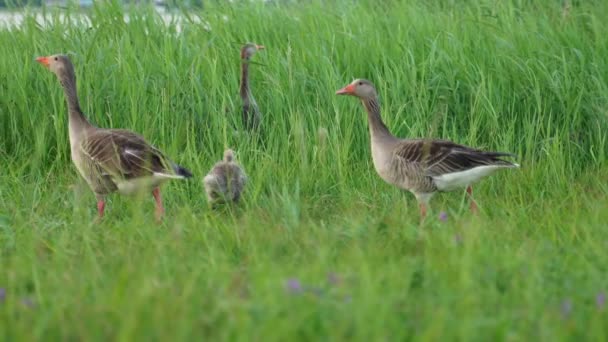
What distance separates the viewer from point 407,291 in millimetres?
4945

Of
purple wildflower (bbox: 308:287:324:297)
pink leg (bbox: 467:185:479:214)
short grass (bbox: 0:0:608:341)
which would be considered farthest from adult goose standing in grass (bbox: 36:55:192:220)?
purple wildflower (bbox: 308:287:324:297)

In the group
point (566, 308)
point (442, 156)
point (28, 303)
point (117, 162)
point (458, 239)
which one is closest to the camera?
point (566, 308)

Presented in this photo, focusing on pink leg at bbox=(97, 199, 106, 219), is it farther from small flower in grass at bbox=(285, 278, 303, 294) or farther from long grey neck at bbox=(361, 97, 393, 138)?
small flower in grass at bbox=(285, 278, 303, 294)

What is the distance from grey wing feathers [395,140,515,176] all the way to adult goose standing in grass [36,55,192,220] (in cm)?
196

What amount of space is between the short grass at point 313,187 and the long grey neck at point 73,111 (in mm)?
588

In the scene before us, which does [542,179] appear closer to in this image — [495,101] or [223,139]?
[495,101]

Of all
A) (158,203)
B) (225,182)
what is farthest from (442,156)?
(158,203)

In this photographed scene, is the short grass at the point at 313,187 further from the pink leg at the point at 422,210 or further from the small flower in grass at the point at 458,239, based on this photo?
the pink leg at the point at 422,210

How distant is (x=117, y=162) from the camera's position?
25.7ft

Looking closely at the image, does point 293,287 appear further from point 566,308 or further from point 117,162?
point 117,162

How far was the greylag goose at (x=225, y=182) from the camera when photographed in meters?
7.94

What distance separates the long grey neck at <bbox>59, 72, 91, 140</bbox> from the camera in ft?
27.6

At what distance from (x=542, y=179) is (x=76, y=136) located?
436cm

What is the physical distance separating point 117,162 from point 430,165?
268 cm
